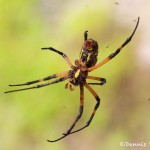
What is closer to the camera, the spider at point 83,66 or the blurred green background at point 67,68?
the spider at point 83,66

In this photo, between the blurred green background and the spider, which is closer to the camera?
the spider

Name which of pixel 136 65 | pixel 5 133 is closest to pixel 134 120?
pixel 136 65

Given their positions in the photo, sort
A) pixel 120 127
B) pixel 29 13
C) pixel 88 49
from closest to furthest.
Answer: pixel 88 49 < pixel 120 127 < pixel 29 13

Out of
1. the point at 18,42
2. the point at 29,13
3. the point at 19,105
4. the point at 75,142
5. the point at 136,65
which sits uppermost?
the point at 29,13

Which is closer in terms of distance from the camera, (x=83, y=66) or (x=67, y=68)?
(x=83, y=66)

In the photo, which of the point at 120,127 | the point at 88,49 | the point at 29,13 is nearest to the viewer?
the point at 88,49

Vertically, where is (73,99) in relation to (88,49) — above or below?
below

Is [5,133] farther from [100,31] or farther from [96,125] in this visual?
[100,31]

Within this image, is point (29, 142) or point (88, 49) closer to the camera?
point (88, 49)
